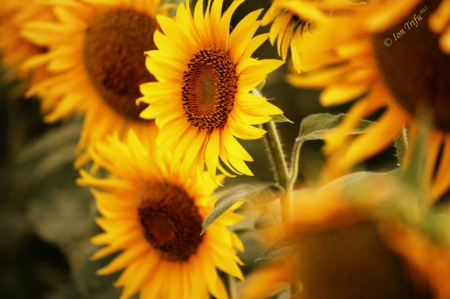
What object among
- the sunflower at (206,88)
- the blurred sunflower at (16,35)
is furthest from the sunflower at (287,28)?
the blurred sunflower at (16,35)

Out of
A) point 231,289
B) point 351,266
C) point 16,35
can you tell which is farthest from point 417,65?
point 16,35

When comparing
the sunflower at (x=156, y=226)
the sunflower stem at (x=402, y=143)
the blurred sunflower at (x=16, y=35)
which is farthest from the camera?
the blurred sunflower at (x=16, y=35)

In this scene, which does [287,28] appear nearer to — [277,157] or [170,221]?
[277,157]

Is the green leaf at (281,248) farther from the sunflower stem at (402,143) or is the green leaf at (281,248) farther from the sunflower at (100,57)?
the sunflower at (100,57)

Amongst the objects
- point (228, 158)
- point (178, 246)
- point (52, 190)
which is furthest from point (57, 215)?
point (228, 158)

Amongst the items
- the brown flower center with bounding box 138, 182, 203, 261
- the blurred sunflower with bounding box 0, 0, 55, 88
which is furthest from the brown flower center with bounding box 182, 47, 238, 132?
the blurred sunflower with bounding box 0, 0, 55, 88

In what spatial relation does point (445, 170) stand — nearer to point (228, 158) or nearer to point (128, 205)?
point (228, 158)

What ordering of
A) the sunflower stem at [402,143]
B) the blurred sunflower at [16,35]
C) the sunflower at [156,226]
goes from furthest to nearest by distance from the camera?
the blurred sunflower at [16,35] → the sunflower at [156,226] → the sunflower stem at [402,143]
